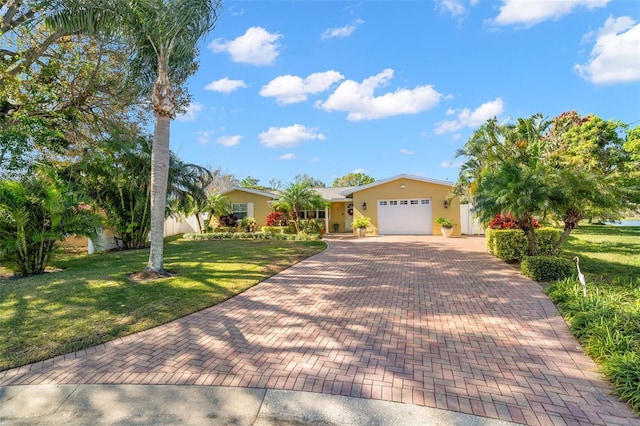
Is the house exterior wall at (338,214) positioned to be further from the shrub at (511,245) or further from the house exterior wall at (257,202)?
the shrub at (511,245)

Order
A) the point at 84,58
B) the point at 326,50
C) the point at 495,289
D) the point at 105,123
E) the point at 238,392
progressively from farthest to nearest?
the point at 326,50, the point at 105,123, the point at 84,58, the point at 495,289, the point at 238,392

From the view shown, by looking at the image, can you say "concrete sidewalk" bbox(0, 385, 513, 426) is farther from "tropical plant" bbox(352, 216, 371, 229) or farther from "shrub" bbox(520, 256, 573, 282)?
"tropical plant" bbox(352, 216, 371, 229)

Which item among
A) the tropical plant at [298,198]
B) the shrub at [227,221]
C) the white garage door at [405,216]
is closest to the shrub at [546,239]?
the white garage door at [405,216]

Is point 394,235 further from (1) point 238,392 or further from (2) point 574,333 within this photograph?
(1) point 238,392

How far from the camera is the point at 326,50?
13656 millimetres

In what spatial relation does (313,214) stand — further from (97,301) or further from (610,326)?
(610,326)

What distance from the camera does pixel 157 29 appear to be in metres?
7.33

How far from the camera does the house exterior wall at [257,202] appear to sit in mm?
22844

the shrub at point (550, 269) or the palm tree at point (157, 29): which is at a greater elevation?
the palm tree at point (157, 29)

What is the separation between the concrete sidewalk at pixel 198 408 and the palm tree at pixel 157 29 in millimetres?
5244

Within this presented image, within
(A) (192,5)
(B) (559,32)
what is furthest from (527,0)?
(A) (192,5)

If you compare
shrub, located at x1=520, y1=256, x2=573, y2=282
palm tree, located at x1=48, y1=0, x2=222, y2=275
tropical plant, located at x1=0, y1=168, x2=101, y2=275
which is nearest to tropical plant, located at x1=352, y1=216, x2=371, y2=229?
shrub, located at x1=520, y1=256, x2=573, y2=282

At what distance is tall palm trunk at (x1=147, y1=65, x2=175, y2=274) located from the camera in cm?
758

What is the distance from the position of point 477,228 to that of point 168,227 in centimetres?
2088
